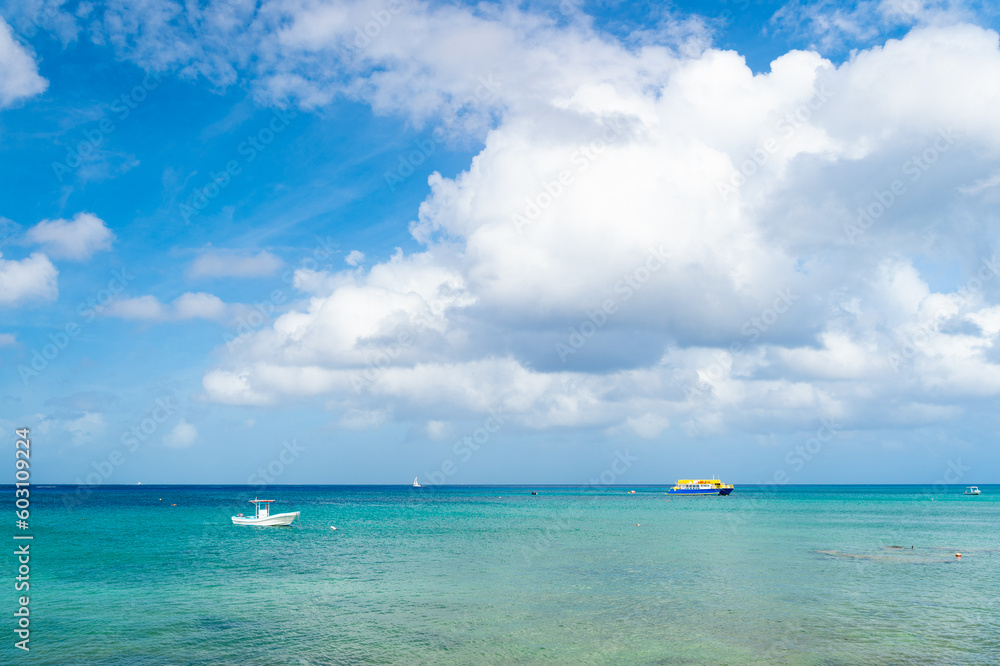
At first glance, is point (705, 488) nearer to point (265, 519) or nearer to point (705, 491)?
point (705, 491)

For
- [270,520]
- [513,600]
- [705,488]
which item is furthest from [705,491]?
[513,600]

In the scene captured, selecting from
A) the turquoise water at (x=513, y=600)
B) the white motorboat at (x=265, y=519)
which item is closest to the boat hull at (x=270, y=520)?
the white motorboat at (x=265, y=519)

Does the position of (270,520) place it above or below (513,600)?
below

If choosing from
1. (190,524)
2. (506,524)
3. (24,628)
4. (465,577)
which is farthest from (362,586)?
(190,524)

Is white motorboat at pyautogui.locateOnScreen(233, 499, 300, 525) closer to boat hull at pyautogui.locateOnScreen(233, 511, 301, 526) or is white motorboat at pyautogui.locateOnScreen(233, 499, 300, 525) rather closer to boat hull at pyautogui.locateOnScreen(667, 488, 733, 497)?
boat hull at pyautogui.locateOnScreen(233, 511, 301, 526)

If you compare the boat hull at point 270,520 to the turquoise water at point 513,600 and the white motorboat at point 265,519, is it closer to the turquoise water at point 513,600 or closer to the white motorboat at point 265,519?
the white motorboat at point 265,519

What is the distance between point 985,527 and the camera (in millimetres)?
80375

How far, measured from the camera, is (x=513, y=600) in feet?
114

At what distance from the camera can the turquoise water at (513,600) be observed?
2608cm

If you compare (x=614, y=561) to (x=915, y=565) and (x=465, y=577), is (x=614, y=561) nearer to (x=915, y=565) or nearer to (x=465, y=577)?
(x=465, y=577)

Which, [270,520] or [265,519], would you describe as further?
[270,520]

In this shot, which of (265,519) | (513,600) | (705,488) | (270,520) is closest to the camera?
(513,600)

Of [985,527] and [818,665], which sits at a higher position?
[818,665]

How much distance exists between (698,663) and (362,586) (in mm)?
21049
